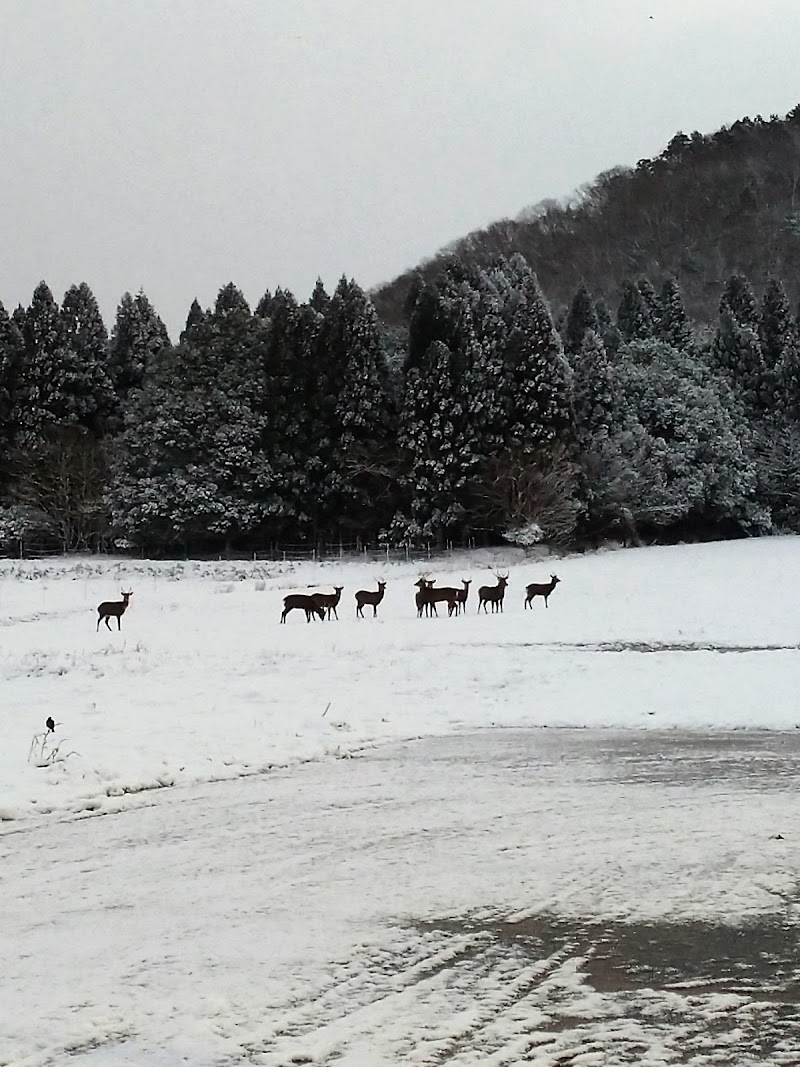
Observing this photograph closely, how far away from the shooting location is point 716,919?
5.45m

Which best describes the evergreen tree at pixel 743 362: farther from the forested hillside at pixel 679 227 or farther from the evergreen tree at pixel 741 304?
the forested hillside at pixel 679 227

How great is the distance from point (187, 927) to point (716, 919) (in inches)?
106

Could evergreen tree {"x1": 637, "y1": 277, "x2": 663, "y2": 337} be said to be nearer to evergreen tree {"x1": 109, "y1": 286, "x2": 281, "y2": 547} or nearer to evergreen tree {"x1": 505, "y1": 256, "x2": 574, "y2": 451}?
evergreen tree {"x1": 505, "y1": 256, "x2": 574, "y2": 451}

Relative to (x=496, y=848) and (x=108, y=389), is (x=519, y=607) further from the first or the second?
(x=108, y=389)

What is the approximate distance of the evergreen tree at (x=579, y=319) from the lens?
62.4 meters

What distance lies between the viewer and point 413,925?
5.43 m

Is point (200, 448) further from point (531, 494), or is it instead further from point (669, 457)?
point (669, 457)

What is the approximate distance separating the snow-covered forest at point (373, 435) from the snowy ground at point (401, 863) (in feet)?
106

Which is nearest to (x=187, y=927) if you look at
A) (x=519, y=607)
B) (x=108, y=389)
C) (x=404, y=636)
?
(x=404, y=636)

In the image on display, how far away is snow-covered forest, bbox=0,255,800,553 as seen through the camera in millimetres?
48156

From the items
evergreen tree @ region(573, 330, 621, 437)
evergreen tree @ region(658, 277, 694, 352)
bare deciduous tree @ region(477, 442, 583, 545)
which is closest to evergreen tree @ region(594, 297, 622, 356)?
evergreen tree @ region(658, 277, 694, 352)

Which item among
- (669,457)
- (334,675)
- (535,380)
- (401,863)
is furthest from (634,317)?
(401,863)

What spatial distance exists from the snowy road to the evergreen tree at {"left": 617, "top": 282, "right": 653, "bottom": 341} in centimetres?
6199

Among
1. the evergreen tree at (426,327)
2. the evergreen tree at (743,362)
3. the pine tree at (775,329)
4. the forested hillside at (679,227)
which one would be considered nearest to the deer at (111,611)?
the evergreen tree at (426,327)
